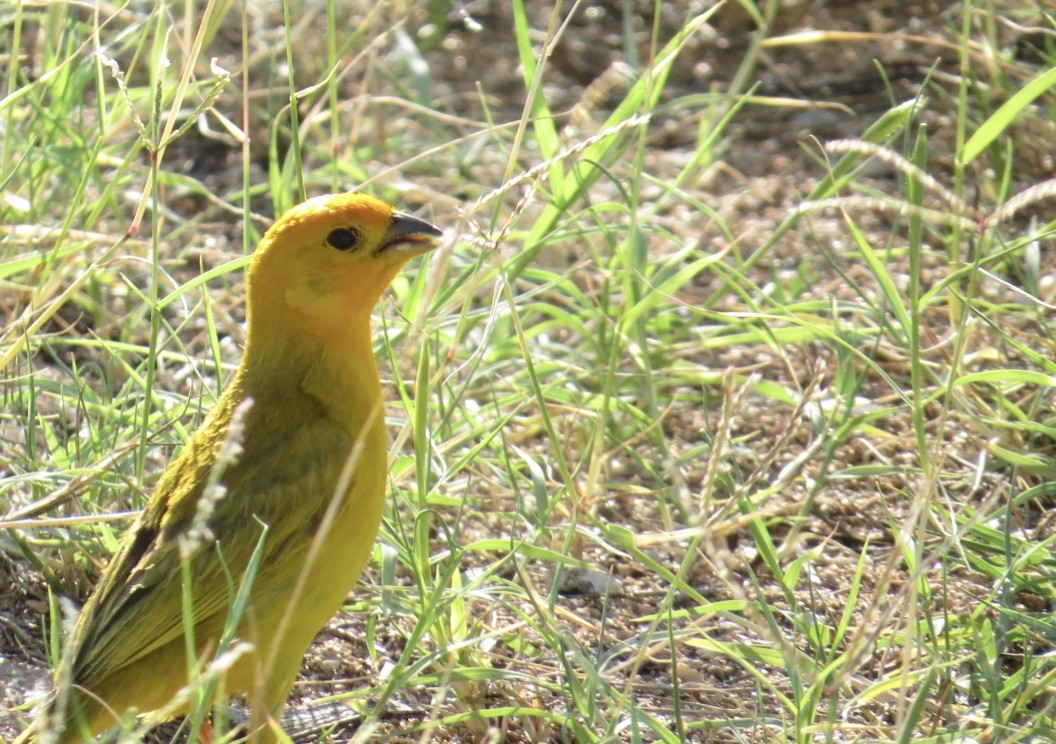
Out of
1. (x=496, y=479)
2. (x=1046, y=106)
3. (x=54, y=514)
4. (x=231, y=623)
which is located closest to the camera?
(x=231, y=623)

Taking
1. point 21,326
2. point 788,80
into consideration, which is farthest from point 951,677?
point 788,80

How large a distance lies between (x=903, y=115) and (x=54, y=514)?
2.11m

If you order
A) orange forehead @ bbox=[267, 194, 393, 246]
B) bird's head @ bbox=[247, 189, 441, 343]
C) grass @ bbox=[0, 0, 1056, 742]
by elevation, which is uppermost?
orange forehead @ bbox=[267, 194, 393, 246]

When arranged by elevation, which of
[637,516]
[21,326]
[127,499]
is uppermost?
[21,326]

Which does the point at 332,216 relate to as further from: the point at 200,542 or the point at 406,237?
the point at 200,542

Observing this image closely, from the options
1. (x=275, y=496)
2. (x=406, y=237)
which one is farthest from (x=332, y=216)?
(x=275, y=496)

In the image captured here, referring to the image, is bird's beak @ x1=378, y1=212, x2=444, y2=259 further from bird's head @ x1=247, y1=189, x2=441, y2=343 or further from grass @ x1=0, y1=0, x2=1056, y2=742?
grass @ x1=0, y1=0, x2=1056, y2=742

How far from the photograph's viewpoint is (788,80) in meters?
5.23

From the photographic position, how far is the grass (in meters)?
2.63

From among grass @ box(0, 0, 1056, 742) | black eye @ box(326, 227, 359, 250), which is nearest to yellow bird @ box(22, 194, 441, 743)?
black eye @ box(326, 227, 359, 250)

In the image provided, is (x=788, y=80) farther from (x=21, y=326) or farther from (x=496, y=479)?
(x=21, y=326)

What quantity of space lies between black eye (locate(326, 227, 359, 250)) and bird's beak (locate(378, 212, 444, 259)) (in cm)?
6

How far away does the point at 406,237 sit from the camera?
9.43 ft

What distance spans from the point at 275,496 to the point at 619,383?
1381 mm
